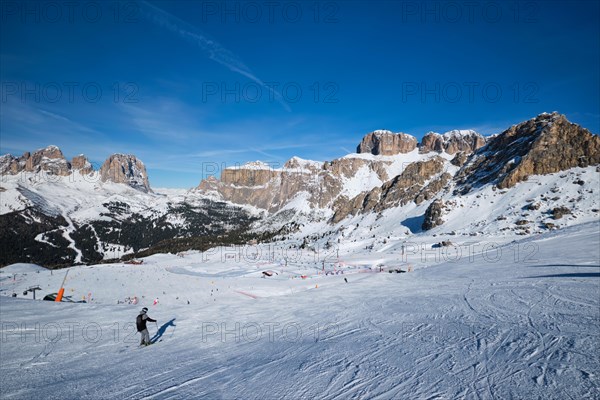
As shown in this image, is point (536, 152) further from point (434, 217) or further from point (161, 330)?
point (161, 330)

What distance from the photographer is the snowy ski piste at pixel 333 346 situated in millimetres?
6828

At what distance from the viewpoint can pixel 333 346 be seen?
10.2m

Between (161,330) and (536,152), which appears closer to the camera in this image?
(161,330)

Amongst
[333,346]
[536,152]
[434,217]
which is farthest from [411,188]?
[333,346]

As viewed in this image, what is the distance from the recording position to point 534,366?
22.6ft

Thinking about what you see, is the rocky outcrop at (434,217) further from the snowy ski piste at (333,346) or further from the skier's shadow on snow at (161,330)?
the skier's shadow on snow at (161,330)

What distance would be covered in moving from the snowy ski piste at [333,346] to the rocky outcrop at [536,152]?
86.5 meters

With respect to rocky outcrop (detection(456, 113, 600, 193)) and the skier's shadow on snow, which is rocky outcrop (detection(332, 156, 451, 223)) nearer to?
rocky outcrop (detection(456, 113, 600, 193))

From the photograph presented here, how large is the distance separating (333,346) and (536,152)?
365 feet

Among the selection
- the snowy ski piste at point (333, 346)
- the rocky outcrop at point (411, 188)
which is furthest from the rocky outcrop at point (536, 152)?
the snowy ski piste at point (333, 346)

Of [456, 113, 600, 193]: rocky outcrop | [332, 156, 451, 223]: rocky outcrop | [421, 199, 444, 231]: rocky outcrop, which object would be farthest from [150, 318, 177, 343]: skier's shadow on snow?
[332, 156, 451, 223]: rocky outcrop

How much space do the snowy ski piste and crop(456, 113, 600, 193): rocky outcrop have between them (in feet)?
284

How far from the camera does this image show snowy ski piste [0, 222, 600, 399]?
22.4 feet

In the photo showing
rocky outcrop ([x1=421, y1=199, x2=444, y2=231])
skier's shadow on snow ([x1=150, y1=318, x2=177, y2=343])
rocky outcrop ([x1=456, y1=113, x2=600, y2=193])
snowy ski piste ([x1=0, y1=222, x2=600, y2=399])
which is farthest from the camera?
rocky outcrop ([x1=421, y1=199, x2=444, y2=231])
